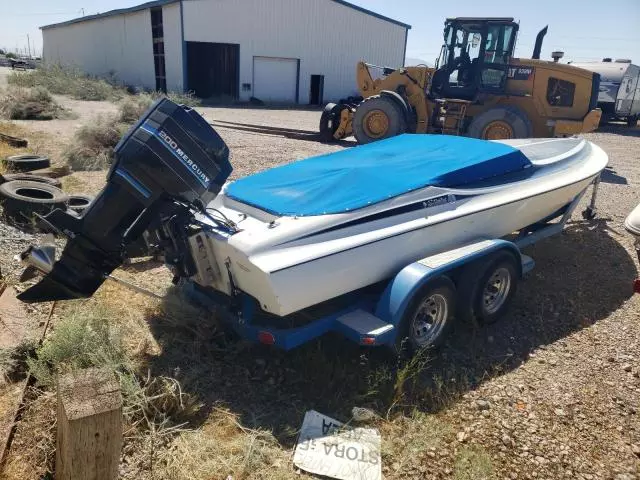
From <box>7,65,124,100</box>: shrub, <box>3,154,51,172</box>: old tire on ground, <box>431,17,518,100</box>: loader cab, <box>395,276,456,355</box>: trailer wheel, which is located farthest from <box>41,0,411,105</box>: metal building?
<box>395,276,456,355</box>: trailer wheel

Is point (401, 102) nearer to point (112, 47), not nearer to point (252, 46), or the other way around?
point (252, 46)

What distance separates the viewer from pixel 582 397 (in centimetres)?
353

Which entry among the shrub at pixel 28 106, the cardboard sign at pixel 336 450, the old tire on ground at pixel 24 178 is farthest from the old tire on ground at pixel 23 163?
the shrub at pixel 28 106

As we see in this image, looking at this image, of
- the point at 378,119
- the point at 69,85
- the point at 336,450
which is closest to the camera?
the point at 336,450

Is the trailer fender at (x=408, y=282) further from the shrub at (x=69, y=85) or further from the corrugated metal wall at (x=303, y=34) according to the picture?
the corrugated metal wall at (x=303, y=34)

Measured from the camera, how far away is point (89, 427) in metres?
2.13

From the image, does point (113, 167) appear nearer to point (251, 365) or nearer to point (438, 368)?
point (251, 365)

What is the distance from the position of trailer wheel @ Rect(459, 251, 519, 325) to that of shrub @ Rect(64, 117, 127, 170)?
24.1 feet

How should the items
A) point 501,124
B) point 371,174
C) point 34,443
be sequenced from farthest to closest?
1. point 501,124
2. point 371,174
3. point 34,443

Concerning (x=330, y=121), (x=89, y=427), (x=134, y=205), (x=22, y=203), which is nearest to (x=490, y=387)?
(x=89, y=427)

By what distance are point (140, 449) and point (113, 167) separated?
173cm

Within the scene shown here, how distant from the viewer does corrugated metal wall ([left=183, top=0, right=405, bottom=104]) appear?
26672 millimetres

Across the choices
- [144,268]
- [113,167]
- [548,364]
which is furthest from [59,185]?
[548,364]

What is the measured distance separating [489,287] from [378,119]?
824 centimetres
